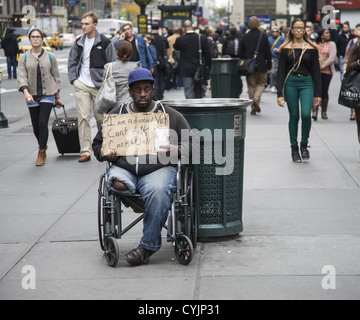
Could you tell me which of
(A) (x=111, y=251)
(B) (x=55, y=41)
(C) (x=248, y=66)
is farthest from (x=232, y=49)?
(B) (x=55, y=41)

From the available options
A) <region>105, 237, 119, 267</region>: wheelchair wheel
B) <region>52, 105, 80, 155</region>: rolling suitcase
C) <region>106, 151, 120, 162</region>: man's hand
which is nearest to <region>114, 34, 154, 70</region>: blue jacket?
<region>52, 105, 80, 155</region>: rolling suitcase

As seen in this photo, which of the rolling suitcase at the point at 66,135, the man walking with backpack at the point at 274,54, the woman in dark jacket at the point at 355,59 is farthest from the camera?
the man walking with backpack at the point at 274,54

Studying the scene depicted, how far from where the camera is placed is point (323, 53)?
14.2 metres

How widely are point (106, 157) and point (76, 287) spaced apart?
3.51ft

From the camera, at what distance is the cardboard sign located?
18.1ft

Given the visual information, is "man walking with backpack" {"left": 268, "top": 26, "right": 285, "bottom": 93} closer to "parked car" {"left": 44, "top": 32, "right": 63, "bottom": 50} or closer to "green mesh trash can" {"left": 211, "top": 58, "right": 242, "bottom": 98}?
"green mesh trash can" {"left": 211, "top": 58, "right": 242, "bottom": 98}

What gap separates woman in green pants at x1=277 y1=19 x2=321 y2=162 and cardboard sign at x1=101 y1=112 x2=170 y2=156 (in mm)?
4326

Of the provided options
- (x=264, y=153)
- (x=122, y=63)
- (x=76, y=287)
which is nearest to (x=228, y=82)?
(x=264, y=153)

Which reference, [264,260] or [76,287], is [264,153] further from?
[76,287]

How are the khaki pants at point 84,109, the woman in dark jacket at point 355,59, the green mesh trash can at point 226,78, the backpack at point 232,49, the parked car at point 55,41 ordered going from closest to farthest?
the woman in dark jacket at point 355,59
the khaki pants at point 84,109
the green mesh trash can at point 226,78
the backpack at point 232,49
the parked car at point 55,41

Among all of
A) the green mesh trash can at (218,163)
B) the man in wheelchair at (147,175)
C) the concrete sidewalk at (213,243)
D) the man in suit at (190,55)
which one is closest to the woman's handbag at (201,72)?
the man in suit at (190,55)

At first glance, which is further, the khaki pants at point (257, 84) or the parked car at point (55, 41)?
the parked car at point (55, 41)

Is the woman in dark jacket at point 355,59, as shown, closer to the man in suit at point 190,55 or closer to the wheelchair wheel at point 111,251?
the wheelchair wheel at point 111,251

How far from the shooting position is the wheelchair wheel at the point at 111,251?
529 centimetres
